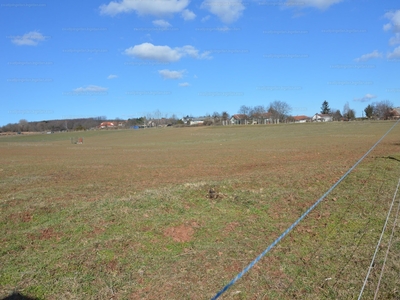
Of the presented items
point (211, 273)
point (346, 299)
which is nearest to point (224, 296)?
point (211, 273)

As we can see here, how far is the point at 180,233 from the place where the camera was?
246 inches

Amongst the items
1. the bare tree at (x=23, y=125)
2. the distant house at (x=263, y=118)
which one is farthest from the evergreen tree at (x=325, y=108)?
the bare tree at (x=23, y=125)

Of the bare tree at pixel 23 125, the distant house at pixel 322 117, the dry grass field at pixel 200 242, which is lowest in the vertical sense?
the dry grass field at pixel 200 242

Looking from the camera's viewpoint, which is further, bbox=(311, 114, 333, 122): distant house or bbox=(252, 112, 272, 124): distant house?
bbox=(311, 114, 333, 122): distant house

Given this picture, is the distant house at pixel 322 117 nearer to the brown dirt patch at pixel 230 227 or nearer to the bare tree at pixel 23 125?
the bare tree at pixel 23 125

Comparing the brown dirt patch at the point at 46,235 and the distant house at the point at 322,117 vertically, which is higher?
the distant house at the point at 322,117

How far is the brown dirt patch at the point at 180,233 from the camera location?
602cm

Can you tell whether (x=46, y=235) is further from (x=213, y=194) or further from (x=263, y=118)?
(x=263, y=118)

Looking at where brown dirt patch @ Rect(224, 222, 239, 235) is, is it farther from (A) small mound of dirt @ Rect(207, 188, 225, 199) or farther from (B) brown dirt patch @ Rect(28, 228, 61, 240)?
(B) brown dirt patch @ Rect(28, 228, 61, 240)

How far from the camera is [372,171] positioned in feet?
35.6

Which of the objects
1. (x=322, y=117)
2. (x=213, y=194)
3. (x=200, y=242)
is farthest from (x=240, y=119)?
(x=200, y=242)

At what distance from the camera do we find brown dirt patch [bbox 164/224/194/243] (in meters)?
6.02

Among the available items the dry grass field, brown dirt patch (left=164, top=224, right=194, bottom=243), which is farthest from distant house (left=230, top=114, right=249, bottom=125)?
brown dirt patch (left=164, top=224, right=194, bottom=243)

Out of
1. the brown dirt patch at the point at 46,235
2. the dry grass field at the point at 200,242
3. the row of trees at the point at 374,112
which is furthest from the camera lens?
the row of trees at the point at 374,112
